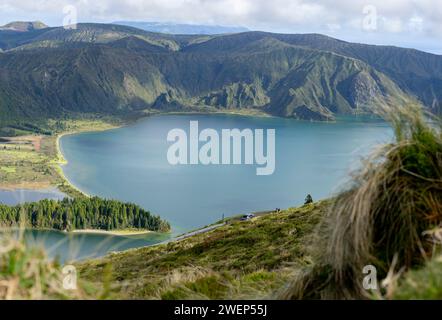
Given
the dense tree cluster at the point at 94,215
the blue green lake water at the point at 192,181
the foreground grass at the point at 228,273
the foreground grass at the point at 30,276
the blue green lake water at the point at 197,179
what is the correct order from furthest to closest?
the blue green lake water at the point at 197,179
the blue green lake water at the point at 192,181
the dense tree cluster at the point at 94,215
the foreground grass at the point at 228,273
the foreground grass at the point at 30,276

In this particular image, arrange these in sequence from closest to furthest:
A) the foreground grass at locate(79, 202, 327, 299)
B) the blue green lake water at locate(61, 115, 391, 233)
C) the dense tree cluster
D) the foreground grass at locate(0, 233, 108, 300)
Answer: the foreground grass at locate(0, 233, 108, 300), the foreground grass at locate(79, 202, 327, 299), the dense tree cluster, the blue green lake water at locate(61, 115, 391, 233)

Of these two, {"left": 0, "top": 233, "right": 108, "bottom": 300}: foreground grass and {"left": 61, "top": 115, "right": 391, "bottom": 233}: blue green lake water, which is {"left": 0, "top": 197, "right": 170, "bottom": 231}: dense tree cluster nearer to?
{"left": 61, "top": 115, "right": 391, "bottom": 233}: blue green lake water

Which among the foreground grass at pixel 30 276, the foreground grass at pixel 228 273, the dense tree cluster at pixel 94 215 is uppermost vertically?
the foreground grass at pixel 30 276

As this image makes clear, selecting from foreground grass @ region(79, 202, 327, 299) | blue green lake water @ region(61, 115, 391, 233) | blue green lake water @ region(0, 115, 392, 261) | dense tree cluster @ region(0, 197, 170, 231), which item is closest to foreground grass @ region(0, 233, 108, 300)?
foreground grass @ region(79, 202, 327, 299)

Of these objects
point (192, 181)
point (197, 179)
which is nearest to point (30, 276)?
point (192, 181)

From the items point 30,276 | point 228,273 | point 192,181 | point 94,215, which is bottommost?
point 94,215

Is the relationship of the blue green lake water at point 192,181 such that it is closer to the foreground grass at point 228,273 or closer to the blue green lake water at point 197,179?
the blue green lake water at point 197,179

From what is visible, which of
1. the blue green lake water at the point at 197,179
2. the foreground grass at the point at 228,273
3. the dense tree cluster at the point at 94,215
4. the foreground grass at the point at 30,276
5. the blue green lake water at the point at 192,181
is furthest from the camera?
the blue green lake water at the point at 197,179

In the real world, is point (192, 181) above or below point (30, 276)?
below

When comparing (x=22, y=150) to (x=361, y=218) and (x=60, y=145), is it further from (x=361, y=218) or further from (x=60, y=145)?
(x=361, y=218)

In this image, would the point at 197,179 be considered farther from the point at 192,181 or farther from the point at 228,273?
the point at 228,273

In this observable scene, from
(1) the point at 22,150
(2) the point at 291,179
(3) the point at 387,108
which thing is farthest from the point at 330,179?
(1) the point at 22,150

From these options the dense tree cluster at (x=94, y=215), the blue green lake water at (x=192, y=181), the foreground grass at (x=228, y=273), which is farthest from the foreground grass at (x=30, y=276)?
the dense tree cluster at (x=94, y=215)

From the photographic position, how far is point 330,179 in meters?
103
